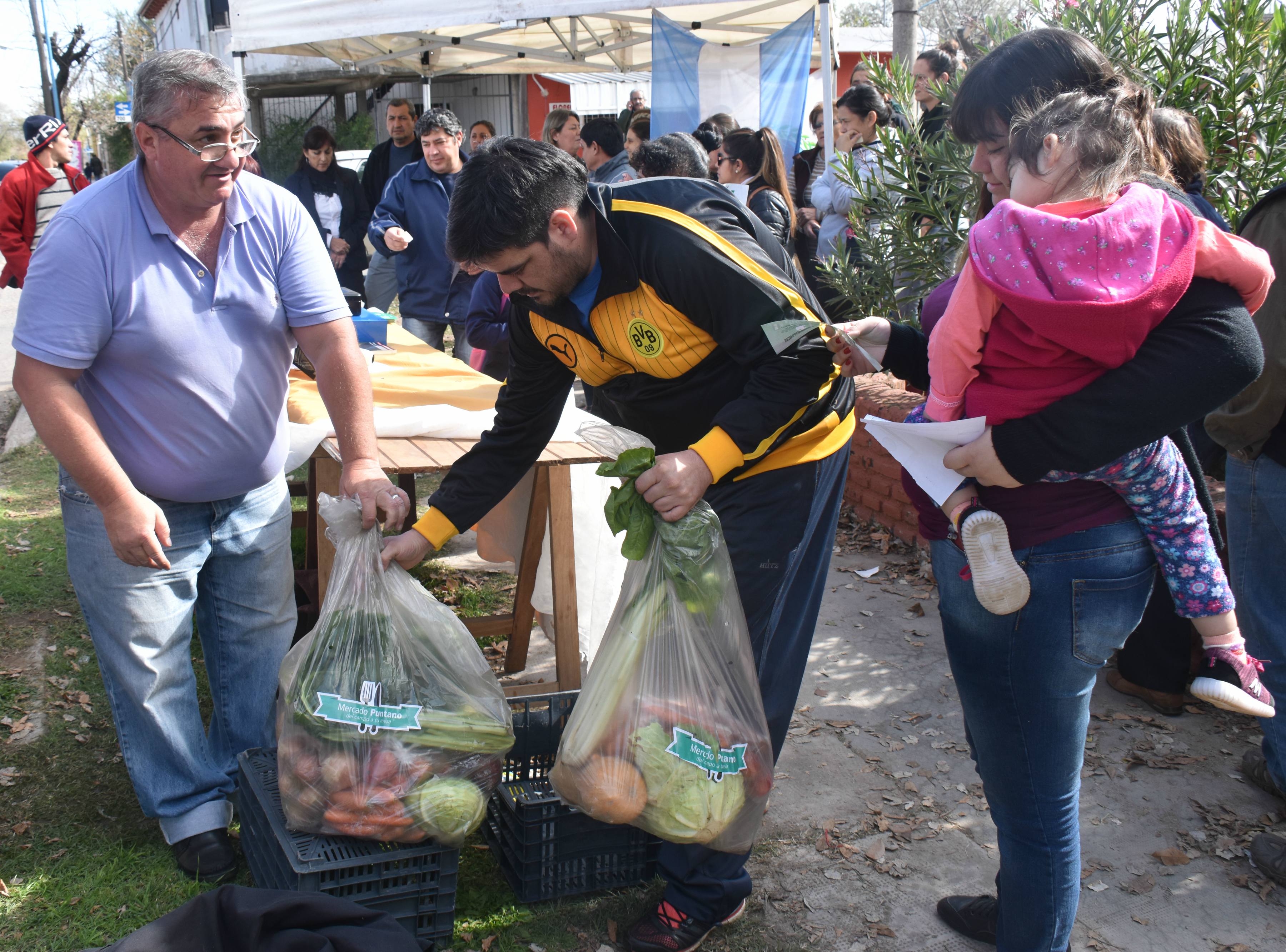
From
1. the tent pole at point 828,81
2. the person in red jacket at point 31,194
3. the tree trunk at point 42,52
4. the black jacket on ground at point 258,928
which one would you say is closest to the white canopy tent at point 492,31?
the tent pole at point 828,81

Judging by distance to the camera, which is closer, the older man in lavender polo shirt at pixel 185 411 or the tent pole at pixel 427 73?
the older man in lavender polo shirt at pixel 185 411

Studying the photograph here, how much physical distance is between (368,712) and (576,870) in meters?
0.69

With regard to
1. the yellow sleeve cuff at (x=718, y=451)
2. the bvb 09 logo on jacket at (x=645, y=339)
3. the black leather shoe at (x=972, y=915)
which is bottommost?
the black leather shoe at (x=972, y=915)

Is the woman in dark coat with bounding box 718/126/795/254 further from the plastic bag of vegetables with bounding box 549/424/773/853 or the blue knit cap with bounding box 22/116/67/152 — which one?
the blue knit cap with bounding box 22/116/67/152

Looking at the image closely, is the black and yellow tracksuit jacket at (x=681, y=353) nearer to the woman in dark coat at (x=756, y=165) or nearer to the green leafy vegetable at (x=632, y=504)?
the green leafy vegetable at (x=632, y=504)

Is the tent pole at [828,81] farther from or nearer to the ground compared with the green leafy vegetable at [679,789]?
farther from the ground

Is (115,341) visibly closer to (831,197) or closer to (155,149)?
(155,149)

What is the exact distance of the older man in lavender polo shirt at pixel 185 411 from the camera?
6.97ft

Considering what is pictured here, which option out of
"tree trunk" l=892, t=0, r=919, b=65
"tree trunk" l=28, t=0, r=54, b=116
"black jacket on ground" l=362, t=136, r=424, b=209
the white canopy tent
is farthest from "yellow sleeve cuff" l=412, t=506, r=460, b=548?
"tree trunk" l=28, t=0, r=54, b=116

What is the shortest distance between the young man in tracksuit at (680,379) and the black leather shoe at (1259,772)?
1605 millimetres

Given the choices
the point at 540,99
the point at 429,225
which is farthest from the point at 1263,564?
the point at 540,99

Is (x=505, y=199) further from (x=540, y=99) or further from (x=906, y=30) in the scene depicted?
(x=540, y=99)

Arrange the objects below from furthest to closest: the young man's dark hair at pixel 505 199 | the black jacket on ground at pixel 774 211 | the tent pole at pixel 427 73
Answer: the tent pole at pixel 427 73
the black jacket on ground at pixel 774 211
the young man's dark hair at pixel 505 199

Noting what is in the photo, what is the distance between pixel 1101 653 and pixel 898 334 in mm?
734
